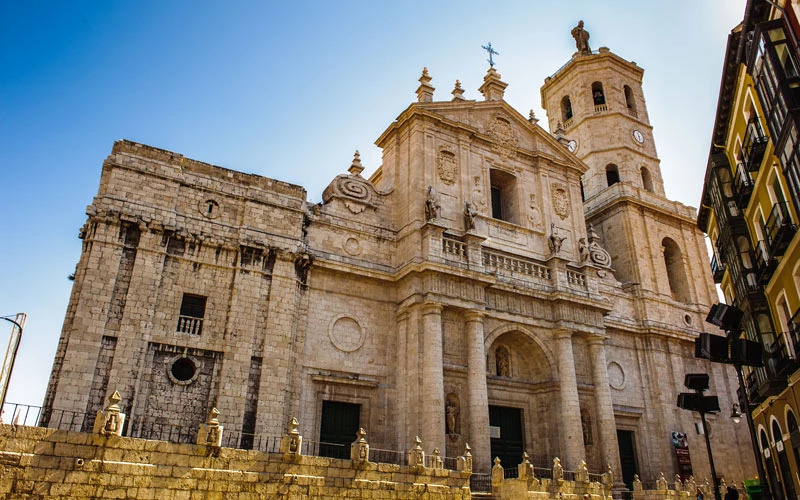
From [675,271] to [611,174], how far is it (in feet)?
19.5

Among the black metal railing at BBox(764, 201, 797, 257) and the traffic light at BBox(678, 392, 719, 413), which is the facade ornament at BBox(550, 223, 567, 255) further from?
the traffic light at BBox(678, 392, 719, 413)

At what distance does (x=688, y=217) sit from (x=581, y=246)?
8.63 m

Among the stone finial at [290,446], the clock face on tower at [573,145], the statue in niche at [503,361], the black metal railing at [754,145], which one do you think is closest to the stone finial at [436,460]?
the stone finial at [290,446]

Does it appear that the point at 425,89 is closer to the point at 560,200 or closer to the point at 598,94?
the point at 560,200

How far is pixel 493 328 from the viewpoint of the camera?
70.4 ft

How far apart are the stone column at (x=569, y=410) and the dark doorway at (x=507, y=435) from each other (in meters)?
1.57

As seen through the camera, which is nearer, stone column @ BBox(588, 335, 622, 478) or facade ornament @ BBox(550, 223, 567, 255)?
stone column @ BBox(588, 335, 622, 478)

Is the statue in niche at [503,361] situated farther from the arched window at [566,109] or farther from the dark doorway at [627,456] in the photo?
the arched window at [566,109]

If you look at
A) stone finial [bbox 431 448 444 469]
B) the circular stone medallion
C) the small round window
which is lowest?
stone finial [bbox 431 448 444 469]

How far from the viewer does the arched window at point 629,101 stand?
3371 cm

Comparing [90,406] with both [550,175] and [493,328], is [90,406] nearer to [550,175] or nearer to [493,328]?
[493,328]

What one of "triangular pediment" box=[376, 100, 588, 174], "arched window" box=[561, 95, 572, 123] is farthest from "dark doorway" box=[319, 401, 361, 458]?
"arched window" box=[561, 95, 572, 123]

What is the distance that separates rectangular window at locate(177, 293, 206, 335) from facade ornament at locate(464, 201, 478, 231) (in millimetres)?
9664

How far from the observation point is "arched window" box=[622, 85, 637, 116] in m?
33.7
